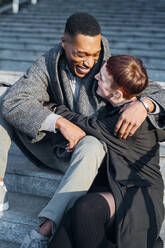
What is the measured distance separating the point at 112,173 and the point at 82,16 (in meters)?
1.08

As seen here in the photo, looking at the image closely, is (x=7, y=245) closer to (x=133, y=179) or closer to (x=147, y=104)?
(x=133, y=179)

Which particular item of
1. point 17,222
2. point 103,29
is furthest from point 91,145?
point 103,29

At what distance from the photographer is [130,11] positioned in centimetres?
1031

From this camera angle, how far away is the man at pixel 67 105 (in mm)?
1955

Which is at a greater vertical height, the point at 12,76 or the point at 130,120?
the point at 130,120

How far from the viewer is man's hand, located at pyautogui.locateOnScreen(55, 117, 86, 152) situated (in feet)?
7.05

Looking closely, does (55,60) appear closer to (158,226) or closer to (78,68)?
(78,68)

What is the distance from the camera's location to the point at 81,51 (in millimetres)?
2340

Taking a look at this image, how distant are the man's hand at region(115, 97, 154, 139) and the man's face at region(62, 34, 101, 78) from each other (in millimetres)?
436

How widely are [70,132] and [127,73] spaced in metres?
0.49

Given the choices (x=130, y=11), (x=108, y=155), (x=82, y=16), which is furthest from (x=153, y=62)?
(x=108, y=155)

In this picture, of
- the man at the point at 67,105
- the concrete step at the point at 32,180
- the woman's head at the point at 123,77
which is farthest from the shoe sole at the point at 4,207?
the woman's head at the point at 123,77

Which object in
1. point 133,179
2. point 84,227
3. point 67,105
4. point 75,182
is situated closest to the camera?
point 84,227

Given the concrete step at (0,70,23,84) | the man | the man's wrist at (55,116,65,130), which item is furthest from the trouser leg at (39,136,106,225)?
the concrete step at (0,70,23,84)
